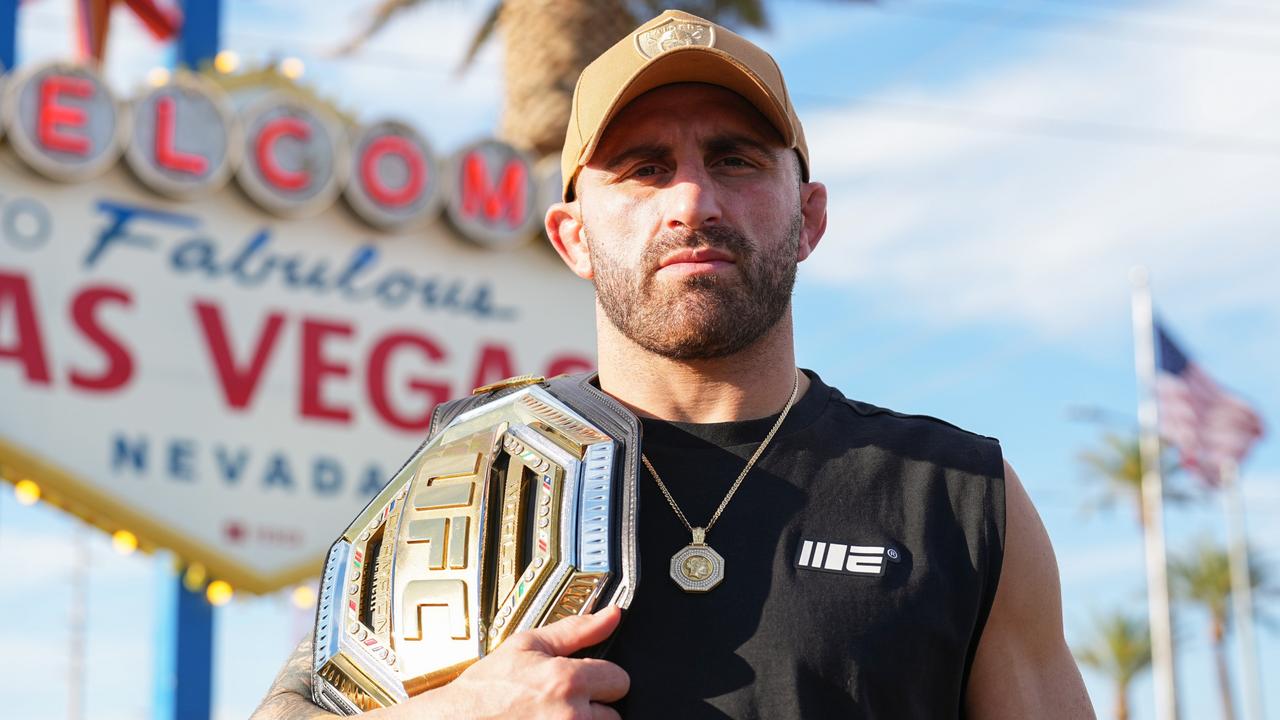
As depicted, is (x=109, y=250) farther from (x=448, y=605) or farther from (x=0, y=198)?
(x=448, y=605)

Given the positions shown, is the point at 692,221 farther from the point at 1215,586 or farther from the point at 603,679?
the point at 1215,586

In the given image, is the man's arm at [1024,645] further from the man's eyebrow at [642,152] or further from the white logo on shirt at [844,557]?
the man's eyebrow at [642,152]

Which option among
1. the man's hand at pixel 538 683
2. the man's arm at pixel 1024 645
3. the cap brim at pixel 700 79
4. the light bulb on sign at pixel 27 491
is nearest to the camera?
the man's hand at pixel 538 683

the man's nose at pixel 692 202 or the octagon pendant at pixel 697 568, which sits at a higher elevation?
the man's nose at pixel 692 202

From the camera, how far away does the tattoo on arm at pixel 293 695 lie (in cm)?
270

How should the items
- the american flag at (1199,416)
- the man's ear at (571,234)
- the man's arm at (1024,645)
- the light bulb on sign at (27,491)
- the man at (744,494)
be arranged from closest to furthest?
1. the man at (744,494)
2. the man's arm at (1024,645)
3. the man's ear at (571,234)
4. the light bulb on sign at (27,491)
5. the american flag at (1199,416)

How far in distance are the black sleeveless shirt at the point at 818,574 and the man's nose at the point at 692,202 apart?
1.26 feet

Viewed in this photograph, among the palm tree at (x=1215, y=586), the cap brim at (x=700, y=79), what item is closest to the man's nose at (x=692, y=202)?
the cap brim at (x=700, y=79)

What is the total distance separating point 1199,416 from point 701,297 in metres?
22.1

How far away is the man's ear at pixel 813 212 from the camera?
9.86 feet

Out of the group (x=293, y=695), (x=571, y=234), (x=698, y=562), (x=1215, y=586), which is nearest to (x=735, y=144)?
(x=571, y=234)

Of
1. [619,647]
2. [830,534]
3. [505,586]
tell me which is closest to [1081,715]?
[830,534]

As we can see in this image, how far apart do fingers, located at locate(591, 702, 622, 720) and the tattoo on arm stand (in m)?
0.51

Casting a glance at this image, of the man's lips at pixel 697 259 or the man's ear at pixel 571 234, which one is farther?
the man's ear at pixel 571 234
